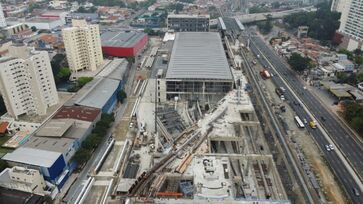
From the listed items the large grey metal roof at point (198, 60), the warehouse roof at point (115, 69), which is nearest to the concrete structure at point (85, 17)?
the warehouse roof at point (115, 69)

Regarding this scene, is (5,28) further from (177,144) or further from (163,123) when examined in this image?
(177,144)

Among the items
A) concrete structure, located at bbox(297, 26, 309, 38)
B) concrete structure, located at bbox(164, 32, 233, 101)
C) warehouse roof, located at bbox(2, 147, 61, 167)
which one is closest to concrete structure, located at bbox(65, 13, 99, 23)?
concrete structure, located at bbox(164, 32, 233, 101)

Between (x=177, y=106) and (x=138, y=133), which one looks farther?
(x=177, y=106)

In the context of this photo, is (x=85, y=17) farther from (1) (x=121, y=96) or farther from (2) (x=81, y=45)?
(1) (x=121, y=96)

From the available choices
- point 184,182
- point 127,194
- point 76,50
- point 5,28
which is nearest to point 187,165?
point 184,182

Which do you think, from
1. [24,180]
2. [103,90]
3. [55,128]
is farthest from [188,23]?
[24,180]

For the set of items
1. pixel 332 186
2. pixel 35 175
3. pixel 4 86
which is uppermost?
pixel 4 86
